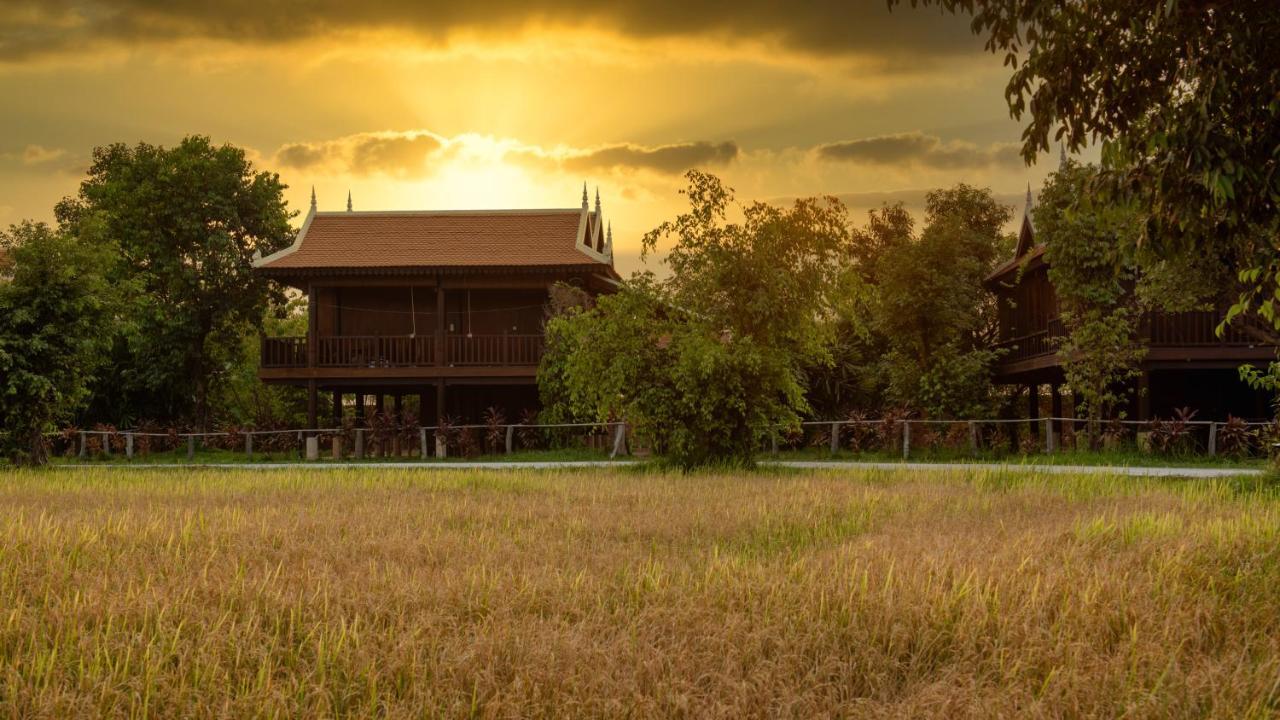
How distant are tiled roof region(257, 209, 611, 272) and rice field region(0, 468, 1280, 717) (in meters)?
17.4

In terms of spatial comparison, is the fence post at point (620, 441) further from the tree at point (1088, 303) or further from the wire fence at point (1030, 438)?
the tree at point (1088, 303)

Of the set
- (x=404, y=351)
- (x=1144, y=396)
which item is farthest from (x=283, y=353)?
(x=1144, y=396)

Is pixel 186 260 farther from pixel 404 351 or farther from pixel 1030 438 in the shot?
pixel 1030 438

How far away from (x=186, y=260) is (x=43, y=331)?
36.4 ft

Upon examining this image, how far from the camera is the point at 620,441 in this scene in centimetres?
2541

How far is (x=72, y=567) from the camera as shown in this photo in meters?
7.99

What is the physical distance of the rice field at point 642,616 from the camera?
17.0 ft

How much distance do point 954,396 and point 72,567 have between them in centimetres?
2153

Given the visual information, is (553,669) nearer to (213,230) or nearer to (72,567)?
(72,567)

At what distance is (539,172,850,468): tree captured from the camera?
18.0 m

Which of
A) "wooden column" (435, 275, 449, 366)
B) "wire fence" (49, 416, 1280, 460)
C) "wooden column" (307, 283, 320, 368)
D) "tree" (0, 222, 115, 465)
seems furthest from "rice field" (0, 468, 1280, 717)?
"wooden column" (307, 283, 320, 368)

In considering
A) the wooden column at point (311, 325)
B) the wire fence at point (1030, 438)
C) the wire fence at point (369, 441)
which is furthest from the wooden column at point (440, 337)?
the wire fence at point (1030, 438)

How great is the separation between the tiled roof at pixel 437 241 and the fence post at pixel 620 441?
416 cm

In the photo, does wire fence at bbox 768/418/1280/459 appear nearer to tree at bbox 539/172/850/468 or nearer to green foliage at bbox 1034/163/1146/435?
green foliage at bbox 1034/163/1146/435
